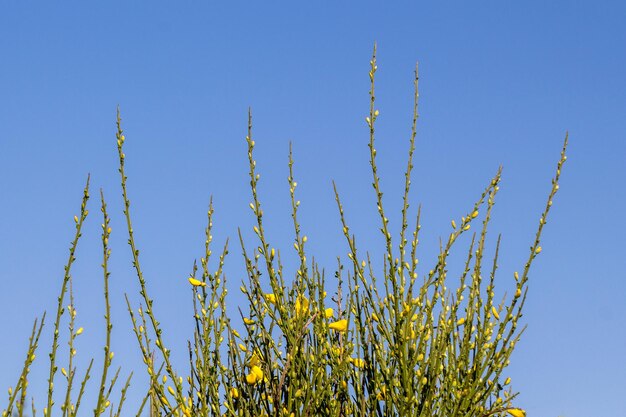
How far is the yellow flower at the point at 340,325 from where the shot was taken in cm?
467

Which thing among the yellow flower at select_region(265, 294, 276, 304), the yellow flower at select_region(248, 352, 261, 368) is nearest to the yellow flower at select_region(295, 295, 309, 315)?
the yellow flower at select_region(265, 294, 276, 304)

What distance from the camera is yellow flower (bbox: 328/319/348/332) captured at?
4668 mm

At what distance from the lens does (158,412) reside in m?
4.48

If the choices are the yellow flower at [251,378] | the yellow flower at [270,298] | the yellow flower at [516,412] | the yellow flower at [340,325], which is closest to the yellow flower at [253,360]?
the yellow flower at [251,378]

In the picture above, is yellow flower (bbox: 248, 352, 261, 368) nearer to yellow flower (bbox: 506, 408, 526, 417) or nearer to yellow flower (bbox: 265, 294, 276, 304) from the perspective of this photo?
yellow flower (bbox: 265, 294, 276, 304)

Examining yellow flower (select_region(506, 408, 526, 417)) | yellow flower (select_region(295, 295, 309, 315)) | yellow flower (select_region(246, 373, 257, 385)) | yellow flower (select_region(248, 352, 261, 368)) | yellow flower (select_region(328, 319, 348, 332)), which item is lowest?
yellow flower (select_region(506, 408, 526, 417))

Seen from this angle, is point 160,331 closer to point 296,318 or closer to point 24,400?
point 296,318

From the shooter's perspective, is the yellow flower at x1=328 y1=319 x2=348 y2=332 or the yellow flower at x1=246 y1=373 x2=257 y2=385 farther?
the yellow flower at x1=328 y1=319 x2=348 y2=332

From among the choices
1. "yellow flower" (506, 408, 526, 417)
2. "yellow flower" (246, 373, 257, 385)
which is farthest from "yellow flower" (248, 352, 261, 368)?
"yellow flower" (506, 408, 526, 417)

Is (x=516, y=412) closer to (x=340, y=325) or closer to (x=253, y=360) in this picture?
(x=340, y=325)

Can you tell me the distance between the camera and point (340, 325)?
4.67 metres

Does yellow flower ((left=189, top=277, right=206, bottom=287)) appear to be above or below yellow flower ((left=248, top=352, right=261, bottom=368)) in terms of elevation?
above

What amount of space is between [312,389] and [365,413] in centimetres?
33

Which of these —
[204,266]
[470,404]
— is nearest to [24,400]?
[204,266]
